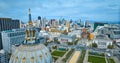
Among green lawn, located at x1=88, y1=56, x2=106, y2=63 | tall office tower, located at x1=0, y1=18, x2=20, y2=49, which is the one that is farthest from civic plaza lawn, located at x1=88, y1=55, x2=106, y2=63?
tall office tower, located at x1=0, y1=18, x2=20, y2=49

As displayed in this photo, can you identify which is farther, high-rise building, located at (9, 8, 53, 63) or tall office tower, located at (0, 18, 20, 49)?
tall office tower, located at (0, 18, 20, 49)

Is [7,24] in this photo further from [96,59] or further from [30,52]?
[30,52]

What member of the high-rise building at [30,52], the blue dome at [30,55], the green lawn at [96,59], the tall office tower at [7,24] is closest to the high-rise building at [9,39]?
the tall office tower at [7,24]

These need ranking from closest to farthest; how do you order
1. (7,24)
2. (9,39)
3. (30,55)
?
(30,55) < (9,39) < (7,24)

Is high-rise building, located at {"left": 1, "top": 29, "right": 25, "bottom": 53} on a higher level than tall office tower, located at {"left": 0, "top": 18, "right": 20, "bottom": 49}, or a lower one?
lower

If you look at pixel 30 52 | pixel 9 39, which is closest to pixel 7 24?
pixel 9 39

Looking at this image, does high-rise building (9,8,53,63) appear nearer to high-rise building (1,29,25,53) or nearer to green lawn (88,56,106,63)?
green lawn (88,56,106,63)

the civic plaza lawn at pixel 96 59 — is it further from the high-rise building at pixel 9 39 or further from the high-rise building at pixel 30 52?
the high-rise building at pixel 30 52

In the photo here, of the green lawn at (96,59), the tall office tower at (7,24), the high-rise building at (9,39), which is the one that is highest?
the tall office tower at (7,24)

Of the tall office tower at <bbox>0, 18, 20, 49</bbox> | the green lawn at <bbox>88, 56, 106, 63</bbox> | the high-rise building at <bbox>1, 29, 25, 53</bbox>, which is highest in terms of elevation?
the tall office tower at <bbox>0, 18, 20, 49</bbox>

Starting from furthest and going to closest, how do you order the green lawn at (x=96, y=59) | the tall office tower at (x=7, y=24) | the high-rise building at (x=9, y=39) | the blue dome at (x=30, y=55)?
the tall office tower at (x=7, y=24), the high-rise building at (x=9, y=39), the green lawn at (x=96, y=59), the blue dome at (x=30, y=55)

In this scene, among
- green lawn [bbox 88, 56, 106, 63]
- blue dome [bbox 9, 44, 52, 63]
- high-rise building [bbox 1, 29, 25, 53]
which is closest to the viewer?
blue dome [bbox 9, 44, 52, 63]

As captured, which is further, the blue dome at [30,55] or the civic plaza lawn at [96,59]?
the civic plaza lawn at [96,59]
